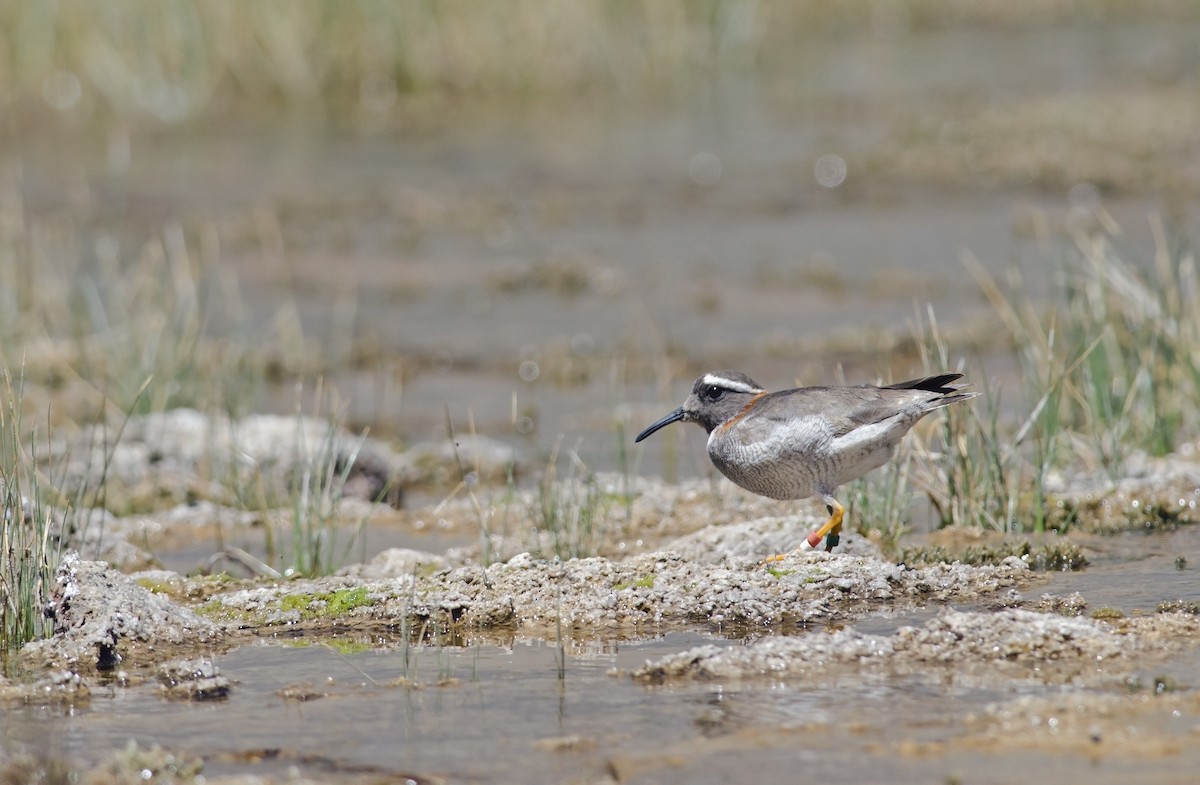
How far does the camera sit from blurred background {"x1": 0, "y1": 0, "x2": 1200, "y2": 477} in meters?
13.5

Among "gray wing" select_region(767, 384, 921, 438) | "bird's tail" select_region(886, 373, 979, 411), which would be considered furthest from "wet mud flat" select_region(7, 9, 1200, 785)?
"bird's tail" select_region(886, 373, 979, 411)

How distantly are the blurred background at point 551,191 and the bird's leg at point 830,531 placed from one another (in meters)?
1.92

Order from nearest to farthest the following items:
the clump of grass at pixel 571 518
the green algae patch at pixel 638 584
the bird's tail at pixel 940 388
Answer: the green algae patch at pixel 638 584, the bird's tail at pixel 940 388, the clump of grass at pixel 571 518

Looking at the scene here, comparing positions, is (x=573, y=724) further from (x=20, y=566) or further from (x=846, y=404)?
(x=846, y=404)

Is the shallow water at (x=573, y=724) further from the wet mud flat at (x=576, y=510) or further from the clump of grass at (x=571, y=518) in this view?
the clump of grass at (x=571, y=518)

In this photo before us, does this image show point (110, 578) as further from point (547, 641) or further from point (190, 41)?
point (190, 41)

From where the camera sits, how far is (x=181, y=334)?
12859 millimetres

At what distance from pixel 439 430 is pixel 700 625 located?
6342 millimetres

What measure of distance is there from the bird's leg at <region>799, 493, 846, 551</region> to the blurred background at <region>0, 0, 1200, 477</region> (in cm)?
192

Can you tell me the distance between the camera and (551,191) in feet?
67.6

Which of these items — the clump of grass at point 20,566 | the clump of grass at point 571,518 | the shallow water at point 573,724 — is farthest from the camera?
the clump of grass at point 571,518

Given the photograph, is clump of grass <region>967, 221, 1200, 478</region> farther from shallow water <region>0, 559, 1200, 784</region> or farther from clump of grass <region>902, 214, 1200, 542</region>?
shallow water <region>0, 559, 1200, 784</region>

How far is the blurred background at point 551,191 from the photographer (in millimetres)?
13539

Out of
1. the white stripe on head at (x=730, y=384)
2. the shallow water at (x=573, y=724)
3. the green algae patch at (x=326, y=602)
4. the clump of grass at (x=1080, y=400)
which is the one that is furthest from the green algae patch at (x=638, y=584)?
the clump of grass at (x=1080, y=400)
